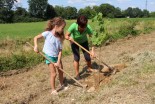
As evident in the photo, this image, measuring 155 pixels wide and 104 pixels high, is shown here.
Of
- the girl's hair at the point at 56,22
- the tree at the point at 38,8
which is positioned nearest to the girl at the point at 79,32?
the girl's hair at the point at 56,22

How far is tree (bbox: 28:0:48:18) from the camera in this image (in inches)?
2945

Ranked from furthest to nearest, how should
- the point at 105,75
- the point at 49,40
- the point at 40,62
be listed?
the point at 40,62 → the point at 105,75 → the point at 49,40

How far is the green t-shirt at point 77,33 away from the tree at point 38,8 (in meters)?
66.1

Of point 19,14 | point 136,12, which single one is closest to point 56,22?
point 19,14

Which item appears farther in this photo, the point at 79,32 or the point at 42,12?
the point at 42,12

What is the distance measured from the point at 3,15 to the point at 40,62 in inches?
2021

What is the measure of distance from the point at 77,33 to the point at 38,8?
2754 inches

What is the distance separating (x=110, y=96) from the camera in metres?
5.93

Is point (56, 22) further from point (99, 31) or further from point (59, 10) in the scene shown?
point (59, 10)

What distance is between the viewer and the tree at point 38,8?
74.8 metres

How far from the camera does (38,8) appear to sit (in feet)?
249

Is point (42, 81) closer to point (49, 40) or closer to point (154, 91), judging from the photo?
point (49, 40)

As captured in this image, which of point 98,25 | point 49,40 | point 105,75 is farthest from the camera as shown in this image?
point 105,75

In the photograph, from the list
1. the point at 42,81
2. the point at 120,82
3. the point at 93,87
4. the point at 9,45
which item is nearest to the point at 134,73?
the point at 120,82
